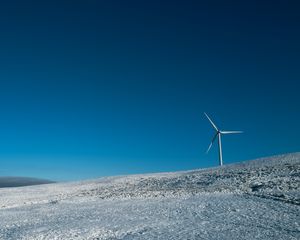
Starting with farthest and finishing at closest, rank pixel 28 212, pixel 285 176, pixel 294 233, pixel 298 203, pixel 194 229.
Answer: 1. pixel 285 176
2. pixel 28 212
3. pixel 298 203
4. pixel 194 229
5. pixel 294 233

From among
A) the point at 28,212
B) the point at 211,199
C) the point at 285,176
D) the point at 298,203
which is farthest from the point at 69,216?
the point at 285,176

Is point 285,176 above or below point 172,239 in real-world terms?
above

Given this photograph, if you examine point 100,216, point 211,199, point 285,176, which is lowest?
point 100,216

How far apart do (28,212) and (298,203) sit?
9934 mm

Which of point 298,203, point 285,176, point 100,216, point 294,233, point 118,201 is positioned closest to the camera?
point 294,233

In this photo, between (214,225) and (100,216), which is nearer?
(214,225)

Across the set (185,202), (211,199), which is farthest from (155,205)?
(211,199)

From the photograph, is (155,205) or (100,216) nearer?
(100,216)

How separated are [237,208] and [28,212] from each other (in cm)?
815

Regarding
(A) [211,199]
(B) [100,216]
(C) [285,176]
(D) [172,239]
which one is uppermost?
(C) [285,176]

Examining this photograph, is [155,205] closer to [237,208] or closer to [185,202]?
[185,202]

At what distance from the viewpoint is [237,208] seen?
12.1m

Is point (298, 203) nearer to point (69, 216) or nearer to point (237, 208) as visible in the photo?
point (237, 208)

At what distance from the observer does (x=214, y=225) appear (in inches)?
397
